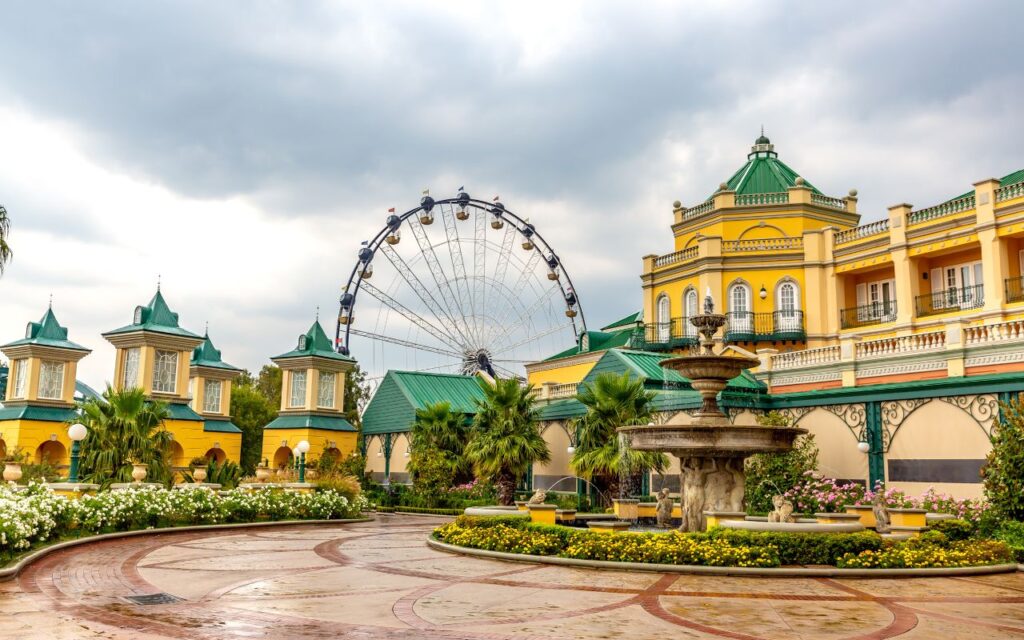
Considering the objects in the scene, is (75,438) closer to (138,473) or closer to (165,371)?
(138,473)

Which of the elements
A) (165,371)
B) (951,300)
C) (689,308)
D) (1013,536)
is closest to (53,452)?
(165,371)

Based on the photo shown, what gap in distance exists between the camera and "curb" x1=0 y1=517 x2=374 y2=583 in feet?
Answer: 46.2

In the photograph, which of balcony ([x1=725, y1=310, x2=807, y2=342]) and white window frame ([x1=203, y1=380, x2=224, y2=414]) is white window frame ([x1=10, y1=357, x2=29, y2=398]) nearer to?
white window frame ([x1=203, y1=380, x2=224, y2=414])

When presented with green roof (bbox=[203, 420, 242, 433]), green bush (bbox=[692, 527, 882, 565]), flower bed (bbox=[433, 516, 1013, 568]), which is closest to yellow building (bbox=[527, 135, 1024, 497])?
flower bed (bbox=[433, 516, 1013, 568])

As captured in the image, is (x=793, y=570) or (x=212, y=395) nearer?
(x=793, y=570)

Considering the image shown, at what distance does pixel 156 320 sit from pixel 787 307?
Result: 30.7 meters

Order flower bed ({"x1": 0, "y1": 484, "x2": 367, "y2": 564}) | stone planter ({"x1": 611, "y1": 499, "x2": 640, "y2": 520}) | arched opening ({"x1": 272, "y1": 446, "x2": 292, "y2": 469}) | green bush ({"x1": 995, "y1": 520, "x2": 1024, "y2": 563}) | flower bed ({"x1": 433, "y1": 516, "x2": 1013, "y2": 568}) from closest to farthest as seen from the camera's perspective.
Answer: flower bed ({"x1": 433, "y1": 516, "x2": 1013, "y2": 568}) → flower bed ({"x1": 0, "y1": 484, "x2": 367, "y2": 564}) → green bush ({"x1": 995, "y1": 520, "x2": 1024, "y2": 563}) → stone planter ({"x1": 611, "y1": 499, "x2": 640, "y2": 520}) → arched opening ({"x1": 272, "y1": 446, "x2": 292, "y2": 469})

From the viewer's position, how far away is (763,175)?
150ft

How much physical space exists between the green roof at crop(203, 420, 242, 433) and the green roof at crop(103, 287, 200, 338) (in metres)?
8.40

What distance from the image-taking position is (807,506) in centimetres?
2572

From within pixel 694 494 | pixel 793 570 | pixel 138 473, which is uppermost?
pixel 138 473

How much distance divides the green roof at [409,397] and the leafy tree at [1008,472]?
89.1ft

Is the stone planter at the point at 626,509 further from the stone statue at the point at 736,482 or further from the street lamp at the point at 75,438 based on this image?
the street lamp at the point at 75,438

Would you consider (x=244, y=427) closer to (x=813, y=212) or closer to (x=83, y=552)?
(x=813, y=212)
